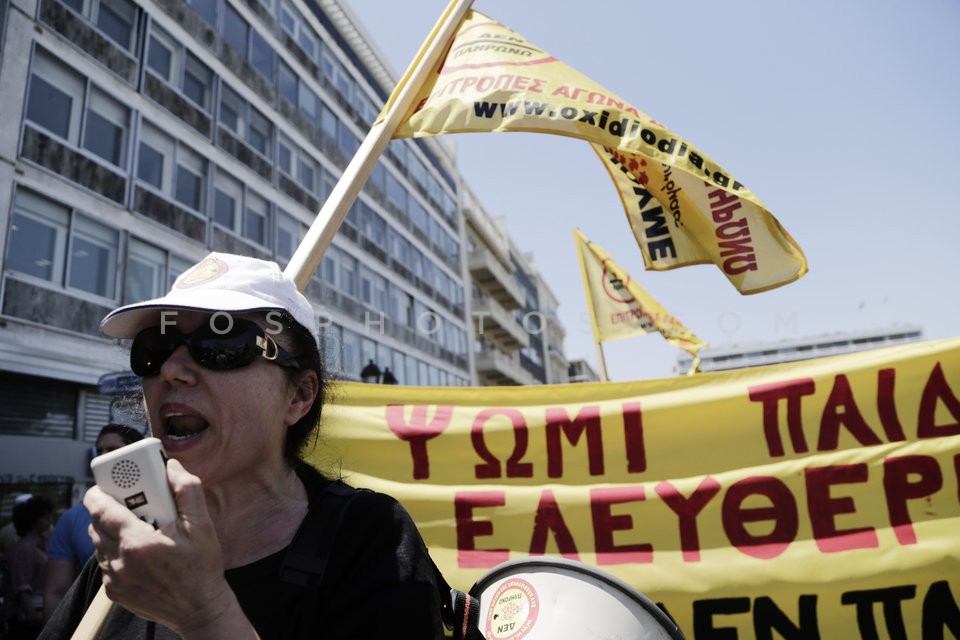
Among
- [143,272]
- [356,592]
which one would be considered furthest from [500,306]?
[356,592]

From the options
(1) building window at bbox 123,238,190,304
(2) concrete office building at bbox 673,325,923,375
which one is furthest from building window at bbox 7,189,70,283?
(2) concrete office building at bbox 673,325,923,375

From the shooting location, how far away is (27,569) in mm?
6027

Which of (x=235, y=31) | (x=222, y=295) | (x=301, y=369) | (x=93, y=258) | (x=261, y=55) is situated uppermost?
(x=261, y=55)

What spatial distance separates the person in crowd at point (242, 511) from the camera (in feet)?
3.41

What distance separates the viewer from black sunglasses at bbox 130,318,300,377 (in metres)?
1.48

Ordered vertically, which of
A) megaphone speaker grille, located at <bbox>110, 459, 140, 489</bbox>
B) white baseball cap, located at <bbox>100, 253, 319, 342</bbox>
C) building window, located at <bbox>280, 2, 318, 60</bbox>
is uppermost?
building window, located at <bbox>280, 2, 318, 60</bbox>

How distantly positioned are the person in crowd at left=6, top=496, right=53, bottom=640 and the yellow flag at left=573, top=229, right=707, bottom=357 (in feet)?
21.9

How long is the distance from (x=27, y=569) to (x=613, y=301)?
24.1ft

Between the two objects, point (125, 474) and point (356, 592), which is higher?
point (125, 474)

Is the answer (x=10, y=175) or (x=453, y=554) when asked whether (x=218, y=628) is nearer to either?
(x=453, y=554)

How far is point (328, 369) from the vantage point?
90.0 inches

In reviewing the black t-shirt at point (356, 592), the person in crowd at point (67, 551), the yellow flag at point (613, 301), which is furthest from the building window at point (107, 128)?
the black t-shirt at point (356, 592)

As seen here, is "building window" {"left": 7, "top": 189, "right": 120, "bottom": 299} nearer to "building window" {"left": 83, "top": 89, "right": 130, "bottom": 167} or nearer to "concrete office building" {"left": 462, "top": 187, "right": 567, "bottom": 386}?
"building window" {"left": 83, "top": 89, "right": 130, "bottom": 167}
